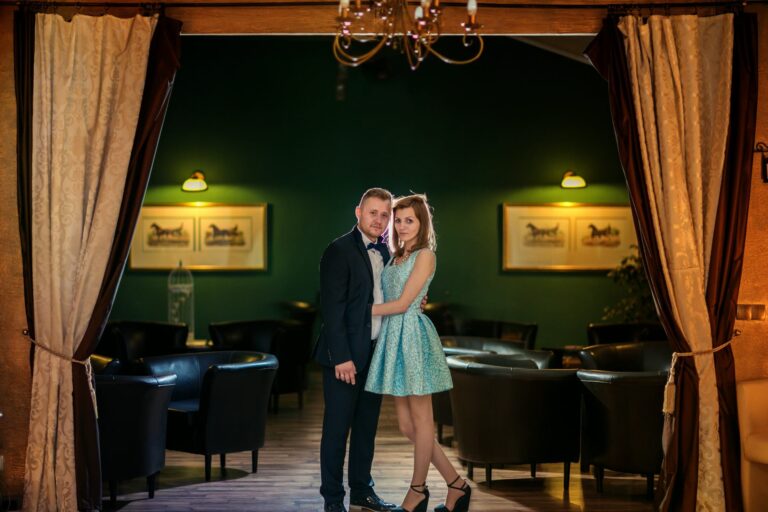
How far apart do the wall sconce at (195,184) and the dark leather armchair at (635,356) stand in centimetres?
543

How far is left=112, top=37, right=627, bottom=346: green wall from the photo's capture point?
10.8 m

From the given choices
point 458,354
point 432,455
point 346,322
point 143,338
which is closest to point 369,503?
point 432,455

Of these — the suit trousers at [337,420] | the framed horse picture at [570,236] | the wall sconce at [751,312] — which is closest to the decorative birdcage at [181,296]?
the framed horse picture at [570,236]

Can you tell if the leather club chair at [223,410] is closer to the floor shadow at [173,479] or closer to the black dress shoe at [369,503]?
the floor shadow at [173,479]

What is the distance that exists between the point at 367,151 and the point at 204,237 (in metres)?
2.19

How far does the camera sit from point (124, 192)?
4902 millimetres

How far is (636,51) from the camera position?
4887 millimetres

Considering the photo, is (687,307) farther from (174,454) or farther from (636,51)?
(174,454)

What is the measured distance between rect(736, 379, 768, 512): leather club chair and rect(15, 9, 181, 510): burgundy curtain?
3.34 meters

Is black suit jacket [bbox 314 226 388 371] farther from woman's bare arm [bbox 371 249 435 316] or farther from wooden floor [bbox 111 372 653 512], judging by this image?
wooden floor [bbox 111 372 653 512]

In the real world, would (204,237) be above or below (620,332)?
above

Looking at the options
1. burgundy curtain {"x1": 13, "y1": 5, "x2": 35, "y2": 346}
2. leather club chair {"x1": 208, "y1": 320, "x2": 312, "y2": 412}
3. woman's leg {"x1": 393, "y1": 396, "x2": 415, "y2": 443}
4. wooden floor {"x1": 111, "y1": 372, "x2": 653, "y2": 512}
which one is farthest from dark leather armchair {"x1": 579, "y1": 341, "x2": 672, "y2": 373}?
burgundy curtain {"x1": 13, "y1": 5, "x2": 35, "y2": 346}

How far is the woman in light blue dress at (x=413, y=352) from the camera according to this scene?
4855 mm

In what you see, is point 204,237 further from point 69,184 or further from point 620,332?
point 69,184
